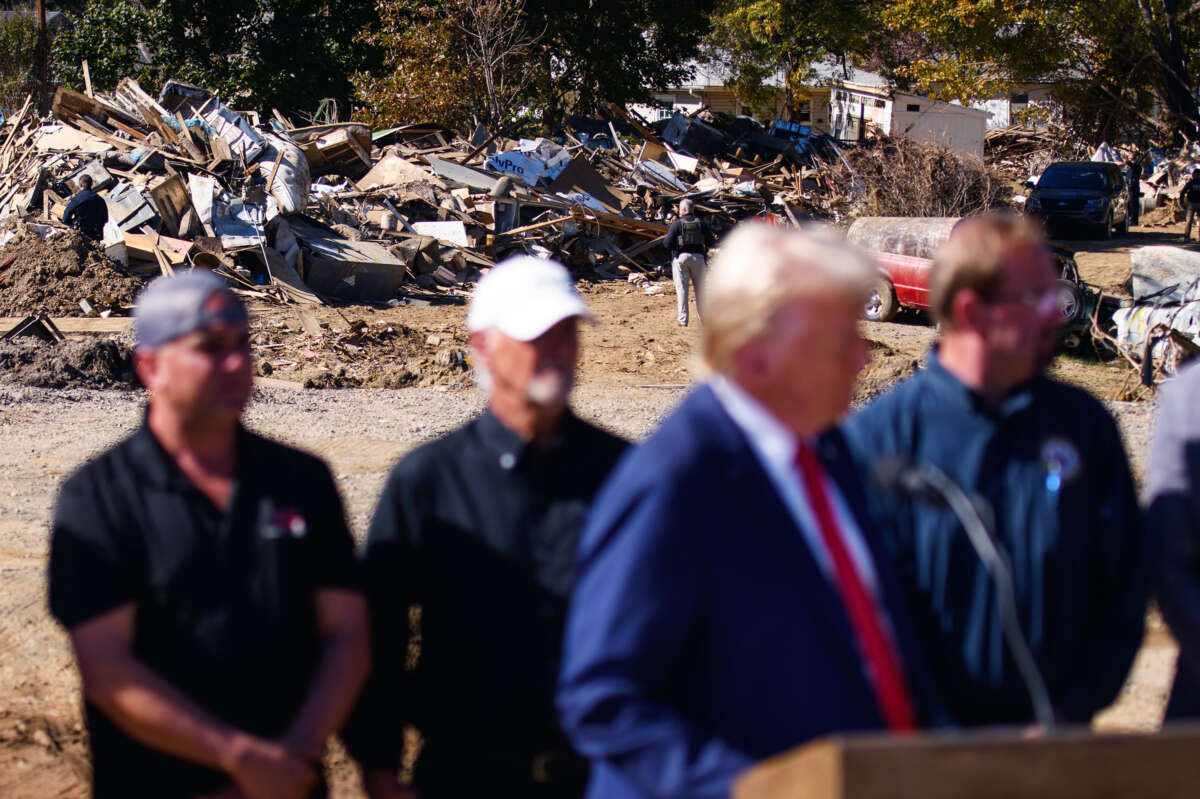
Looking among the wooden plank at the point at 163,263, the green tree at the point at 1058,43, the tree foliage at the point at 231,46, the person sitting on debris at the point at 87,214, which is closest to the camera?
the wooden plank at the point at 163,263

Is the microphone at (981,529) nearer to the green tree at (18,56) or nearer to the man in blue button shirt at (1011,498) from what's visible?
the man in blue button shirt at (1011,498)

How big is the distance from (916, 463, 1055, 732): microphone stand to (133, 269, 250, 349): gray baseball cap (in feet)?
4.72

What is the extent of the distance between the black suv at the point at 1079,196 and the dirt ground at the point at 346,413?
915 cm

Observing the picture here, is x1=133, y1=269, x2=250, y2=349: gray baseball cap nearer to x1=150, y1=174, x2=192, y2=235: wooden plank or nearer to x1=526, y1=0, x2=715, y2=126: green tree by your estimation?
x1=150, y1=174, x2=192, y2=235: wooden plank

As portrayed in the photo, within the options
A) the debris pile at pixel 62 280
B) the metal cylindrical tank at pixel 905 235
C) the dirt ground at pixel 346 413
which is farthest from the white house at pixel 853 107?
the debris pile at pixel 62 280

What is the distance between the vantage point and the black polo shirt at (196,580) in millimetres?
2238

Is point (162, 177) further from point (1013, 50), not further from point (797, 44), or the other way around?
point (797, 44)

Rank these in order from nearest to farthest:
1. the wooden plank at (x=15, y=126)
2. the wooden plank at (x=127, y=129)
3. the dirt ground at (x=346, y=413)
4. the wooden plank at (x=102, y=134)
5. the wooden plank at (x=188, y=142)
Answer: the dirt ground at (x=346, y=413) < the wooden plank at (x=188, y=142) < the wooden plank at (x=102, y=134) < the wooden plank at (x=127, y=129) < the wooden plank at (x=15, y=126)

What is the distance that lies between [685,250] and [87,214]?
9310mm

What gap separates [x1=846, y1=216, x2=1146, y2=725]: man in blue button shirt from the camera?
88.6 inches

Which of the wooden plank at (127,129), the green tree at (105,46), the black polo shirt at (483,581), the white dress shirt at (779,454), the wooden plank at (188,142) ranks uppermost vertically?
the green tree at (105,46)

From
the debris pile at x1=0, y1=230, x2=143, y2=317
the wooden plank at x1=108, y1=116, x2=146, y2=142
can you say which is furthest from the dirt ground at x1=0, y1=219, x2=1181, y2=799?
the wooden plank at x1=108, y1=116, x2=146, y2=142

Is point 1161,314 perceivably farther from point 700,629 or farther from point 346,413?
point 700,629

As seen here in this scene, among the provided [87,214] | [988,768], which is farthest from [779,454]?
[87,214]
